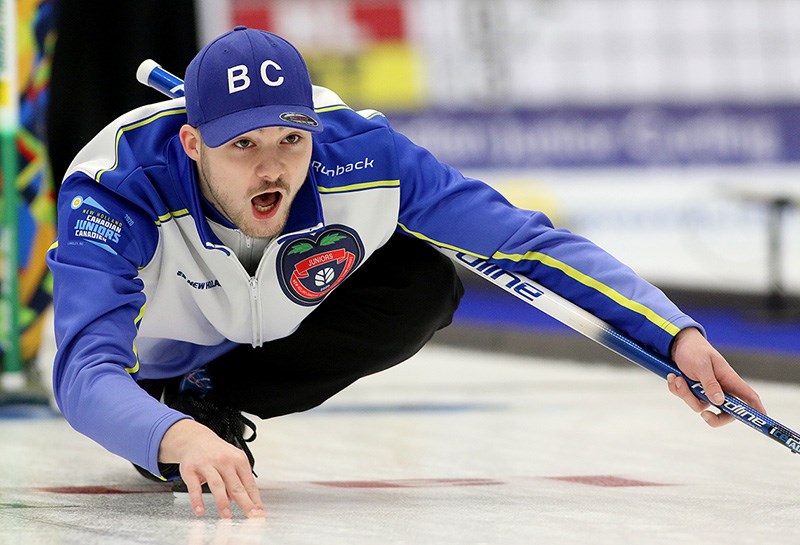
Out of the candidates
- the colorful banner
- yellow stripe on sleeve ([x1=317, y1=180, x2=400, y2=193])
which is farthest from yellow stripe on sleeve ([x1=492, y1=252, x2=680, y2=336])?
the colorful banner

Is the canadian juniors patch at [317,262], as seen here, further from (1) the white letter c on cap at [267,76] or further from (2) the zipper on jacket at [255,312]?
(1) the white letter c on cap at [267,76]

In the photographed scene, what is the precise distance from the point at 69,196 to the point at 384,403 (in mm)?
2076

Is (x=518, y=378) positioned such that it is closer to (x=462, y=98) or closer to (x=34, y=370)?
(x=34, y=370)

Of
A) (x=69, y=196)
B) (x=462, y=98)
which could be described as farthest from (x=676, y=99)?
(x=69, y=196)

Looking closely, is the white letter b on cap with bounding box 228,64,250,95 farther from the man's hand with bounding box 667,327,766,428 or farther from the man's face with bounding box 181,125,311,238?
the man's hand with bounding box 667,327,766,428

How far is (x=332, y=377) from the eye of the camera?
9.09 feet

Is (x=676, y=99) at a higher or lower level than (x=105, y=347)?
lower

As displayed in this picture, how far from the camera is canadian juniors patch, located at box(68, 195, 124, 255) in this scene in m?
2.18

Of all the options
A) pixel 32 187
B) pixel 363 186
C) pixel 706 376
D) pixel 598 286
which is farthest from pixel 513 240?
pixel 32 187

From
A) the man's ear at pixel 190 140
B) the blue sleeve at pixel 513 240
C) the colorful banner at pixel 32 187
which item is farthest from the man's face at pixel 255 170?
the colorful banner at pixel 32 187

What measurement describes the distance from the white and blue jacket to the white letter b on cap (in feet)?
0.54

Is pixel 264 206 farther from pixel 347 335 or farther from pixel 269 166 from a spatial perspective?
pixel 347 335

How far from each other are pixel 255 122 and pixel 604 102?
658cm

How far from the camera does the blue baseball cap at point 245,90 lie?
7.18 feet
